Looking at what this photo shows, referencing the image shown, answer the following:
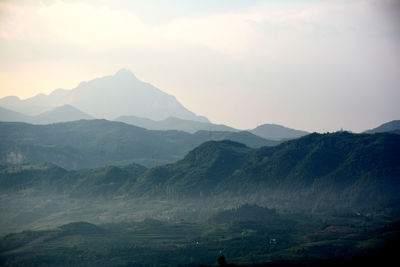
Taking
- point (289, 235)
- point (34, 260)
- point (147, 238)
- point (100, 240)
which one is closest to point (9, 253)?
point (34, 260)

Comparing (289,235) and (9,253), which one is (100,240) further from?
(289,235)

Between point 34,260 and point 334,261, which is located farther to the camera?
point 34,260

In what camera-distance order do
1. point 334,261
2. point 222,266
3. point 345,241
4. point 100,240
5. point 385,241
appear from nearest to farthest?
point 222,266, point 334,261, point 385,241, point 345,241, point 100,240

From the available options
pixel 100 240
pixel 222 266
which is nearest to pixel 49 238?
pixel 100 240

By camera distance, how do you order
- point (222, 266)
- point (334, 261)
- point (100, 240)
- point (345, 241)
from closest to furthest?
point (222, 266) < point (334, 261) < point (345, 241) < point (100, 240)

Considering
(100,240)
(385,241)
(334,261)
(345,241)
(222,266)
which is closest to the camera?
(222,266)

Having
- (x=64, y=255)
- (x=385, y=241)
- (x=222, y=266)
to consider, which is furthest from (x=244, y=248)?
(x=222, y=266)

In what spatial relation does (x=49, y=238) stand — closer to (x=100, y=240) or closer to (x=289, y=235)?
(x=100, y=240)

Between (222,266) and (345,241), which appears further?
(345,241)
